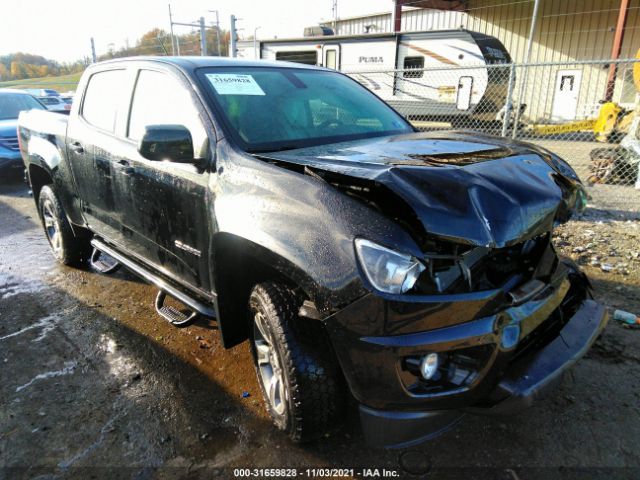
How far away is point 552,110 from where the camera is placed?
55.4 feet

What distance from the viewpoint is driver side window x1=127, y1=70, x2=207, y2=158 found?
261 cm

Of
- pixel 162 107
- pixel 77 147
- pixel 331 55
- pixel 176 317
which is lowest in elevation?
pixel 176 317

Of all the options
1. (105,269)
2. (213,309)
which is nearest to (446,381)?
(213,309)

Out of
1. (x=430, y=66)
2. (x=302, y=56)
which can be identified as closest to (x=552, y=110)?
(x=430, y=66)

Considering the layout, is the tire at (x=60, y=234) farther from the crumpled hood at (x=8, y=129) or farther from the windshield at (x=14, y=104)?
the windshield at (x=14, y=104)

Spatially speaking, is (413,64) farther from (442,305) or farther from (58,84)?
(58,84)

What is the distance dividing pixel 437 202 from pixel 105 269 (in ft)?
10.5

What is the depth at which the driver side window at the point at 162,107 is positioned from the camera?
2612mm

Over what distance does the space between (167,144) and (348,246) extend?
3.80 ft

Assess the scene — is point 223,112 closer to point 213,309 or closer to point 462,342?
point 213,309

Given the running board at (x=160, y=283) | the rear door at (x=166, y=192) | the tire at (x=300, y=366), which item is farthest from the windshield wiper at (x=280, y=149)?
the running board at (x=160, y=283)

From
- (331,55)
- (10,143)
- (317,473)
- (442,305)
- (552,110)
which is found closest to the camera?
(442,305)

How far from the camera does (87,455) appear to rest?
2.36 metres

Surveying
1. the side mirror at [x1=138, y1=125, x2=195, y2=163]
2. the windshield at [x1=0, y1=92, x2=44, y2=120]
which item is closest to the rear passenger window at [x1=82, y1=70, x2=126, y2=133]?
the side mirror at [x1=138, y1=125, x2=195, y2=163]
